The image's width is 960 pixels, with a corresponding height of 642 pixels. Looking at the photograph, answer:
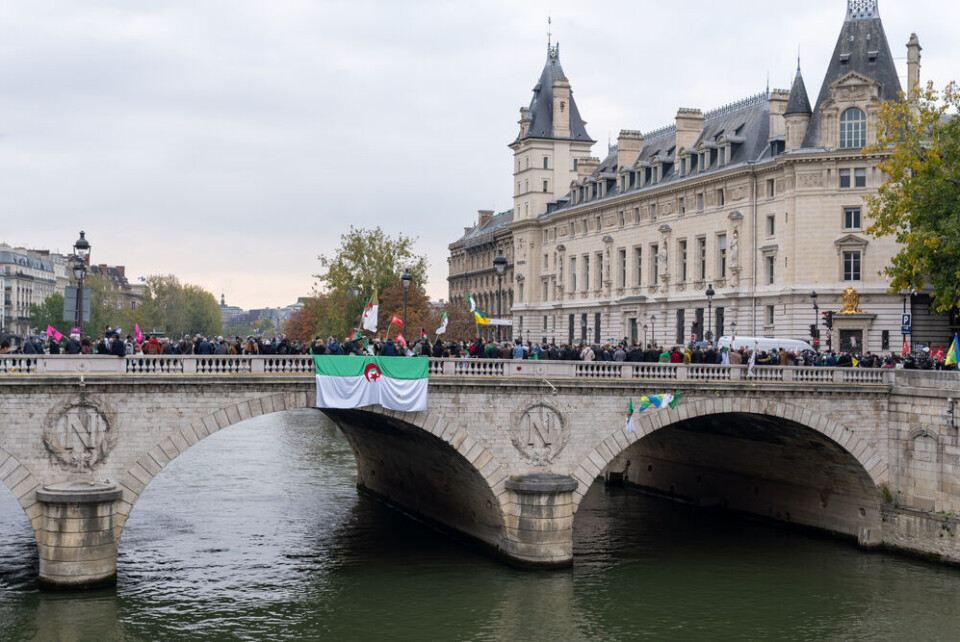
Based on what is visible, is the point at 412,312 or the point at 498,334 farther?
the point at 498,334

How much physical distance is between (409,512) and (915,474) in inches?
730

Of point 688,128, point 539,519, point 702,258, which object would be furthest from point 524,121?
point 539,519

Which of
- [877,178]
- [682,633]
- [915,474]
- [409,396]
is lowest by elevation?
[682,633]

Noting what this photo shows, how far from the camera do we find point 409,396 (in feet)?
111

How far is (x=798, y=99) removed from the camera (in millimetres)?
66188

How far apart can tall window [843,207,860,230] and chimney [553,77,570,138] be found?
4079 centimetres

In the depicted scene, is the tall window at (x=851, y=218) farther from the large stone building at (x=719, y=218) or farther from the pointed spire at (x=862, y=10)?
the pointed spire at (x=862, y=10)

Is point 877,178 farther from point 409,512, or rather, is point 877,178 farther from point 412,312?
point 412,312

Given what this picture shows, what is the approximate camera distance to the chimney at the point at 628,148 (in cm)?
8975

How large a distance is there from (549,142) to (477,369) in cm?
6816

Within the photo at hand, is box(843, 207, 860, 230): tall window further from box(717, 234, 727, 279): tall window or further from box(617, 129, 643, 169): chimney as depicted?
box(617, 129, 643, 169): chimney

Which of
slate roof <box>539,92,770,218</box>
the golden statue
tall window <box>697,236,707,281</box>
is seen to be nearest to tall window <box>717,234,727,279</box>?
tall window <box>697,236,707,281</box>

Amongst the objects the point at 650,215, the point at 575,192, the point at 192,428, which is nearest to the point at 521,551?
the point at 192,428

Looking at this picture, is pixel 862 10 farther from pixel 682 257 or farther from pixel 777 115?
pixel 682 257
